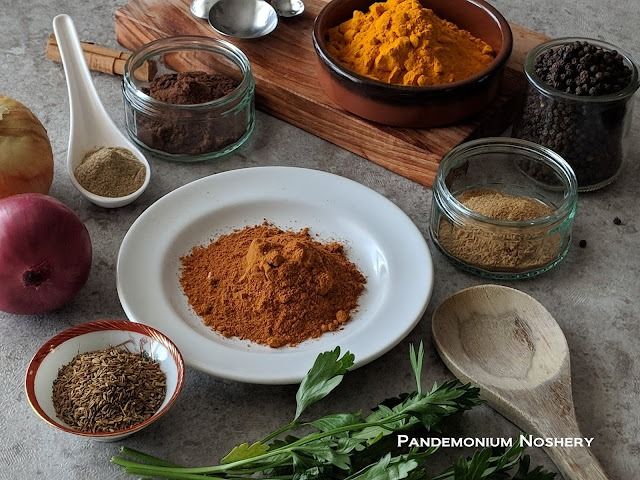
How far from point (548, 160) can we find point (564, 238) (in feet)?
0.50

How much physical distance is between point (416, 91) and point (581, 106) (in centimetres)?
25

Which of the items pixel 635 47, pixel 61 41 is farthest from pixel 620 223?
pixel 61 41

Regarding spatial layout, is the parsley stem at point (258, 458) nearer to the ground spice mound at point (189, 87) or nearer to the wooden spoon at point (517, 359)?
the wooden spoon at point (517, 359)

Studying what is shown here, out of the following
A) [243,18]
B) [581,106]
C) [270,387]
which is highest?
[581,106]

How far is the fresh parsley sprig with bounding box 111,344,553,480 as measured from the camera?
0.92 metres

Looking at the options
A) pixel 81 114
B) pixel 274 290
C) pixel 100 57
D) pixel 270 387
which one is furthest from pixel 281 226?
pixel 100 57

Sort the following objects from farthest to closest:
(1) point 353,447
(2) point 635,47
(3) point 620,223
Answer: (2) point 635,47
(3) point 620,223
(1) point 353,447

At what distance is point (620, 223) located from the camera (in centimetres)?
141

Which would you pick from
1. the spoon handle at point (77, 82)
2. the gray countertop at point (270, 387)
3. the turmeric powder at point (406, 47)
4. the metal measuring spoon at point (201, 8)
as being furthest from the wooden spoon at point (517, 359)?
the metal measuring spoon at point (201, 8)

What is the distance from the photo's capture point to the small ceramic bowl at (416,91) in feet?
4.60

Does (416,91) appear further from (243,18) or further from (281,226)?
(243,18)

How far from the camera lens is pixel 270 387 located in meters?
1.14

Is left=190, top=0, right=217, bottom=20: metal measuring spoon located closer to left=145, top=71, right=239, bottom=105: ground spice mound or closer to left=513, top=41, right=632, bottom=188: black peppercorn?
left=145, top=71, right=239, bottom=105: ground spice mound

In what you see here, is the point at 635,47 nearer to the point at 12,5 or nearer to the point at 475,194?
the point at 475,194
